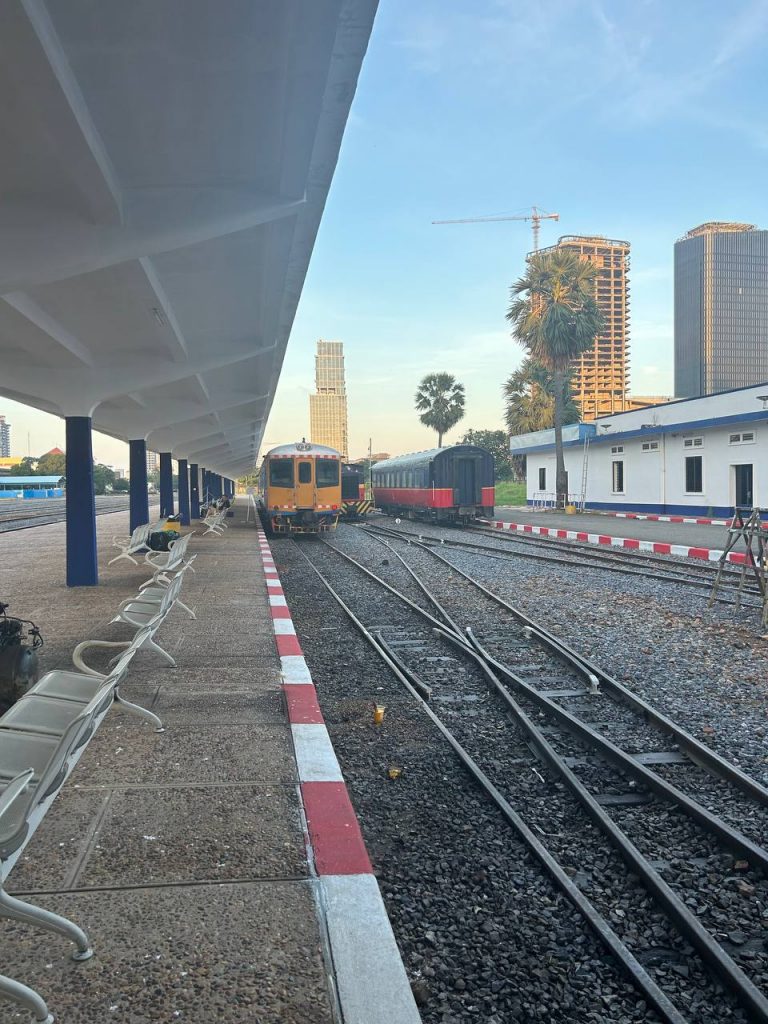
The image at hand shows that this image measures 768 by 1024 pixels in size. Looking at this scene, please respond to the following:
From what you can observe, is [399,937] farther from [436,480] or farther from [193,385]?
[436,480]

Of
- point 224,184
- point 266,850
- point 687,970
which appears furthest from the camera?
point 224,184

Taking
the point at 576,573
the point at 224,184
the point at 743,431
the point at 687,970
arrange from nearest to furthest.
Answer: the point at 687,970 → the point at 224,184 → the point at 576,573 → the point at 743,431

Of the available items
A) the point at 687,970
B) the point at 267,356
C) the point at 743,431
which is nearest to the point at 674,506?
the point at 743,431

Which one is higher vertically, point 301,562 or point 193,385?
point 193,385

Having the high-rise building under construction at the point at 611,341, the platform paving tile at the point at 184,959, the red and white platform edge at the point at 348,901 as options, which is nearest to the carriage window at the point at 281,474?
the red and white platform edge at the point at 348,901

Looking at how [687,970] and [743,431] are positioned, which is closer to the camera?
[687,970]

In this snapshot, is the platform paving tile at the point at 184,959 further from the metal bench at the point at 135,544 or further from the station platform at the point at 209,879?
the metal bench at the point at 135,544

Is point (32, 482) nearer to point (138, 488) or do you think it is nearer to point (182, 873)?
point (138, 488)

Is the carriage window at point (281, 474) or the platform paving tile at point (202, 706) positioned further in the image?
the carriage window at point (281, 474)

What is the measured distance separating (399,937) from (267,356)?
1293 cm

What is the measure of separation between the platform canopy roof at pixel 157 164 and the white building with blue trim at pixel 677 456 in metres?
18.8

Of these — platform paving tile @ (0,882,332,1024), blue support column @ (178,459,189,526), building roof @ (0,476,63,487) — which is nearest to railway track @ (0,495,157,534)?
blue support column @ (178,459,189,526)

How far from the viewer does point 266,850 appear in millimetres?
3322

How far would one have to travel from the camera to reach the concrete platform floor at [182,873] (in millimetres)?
2375
